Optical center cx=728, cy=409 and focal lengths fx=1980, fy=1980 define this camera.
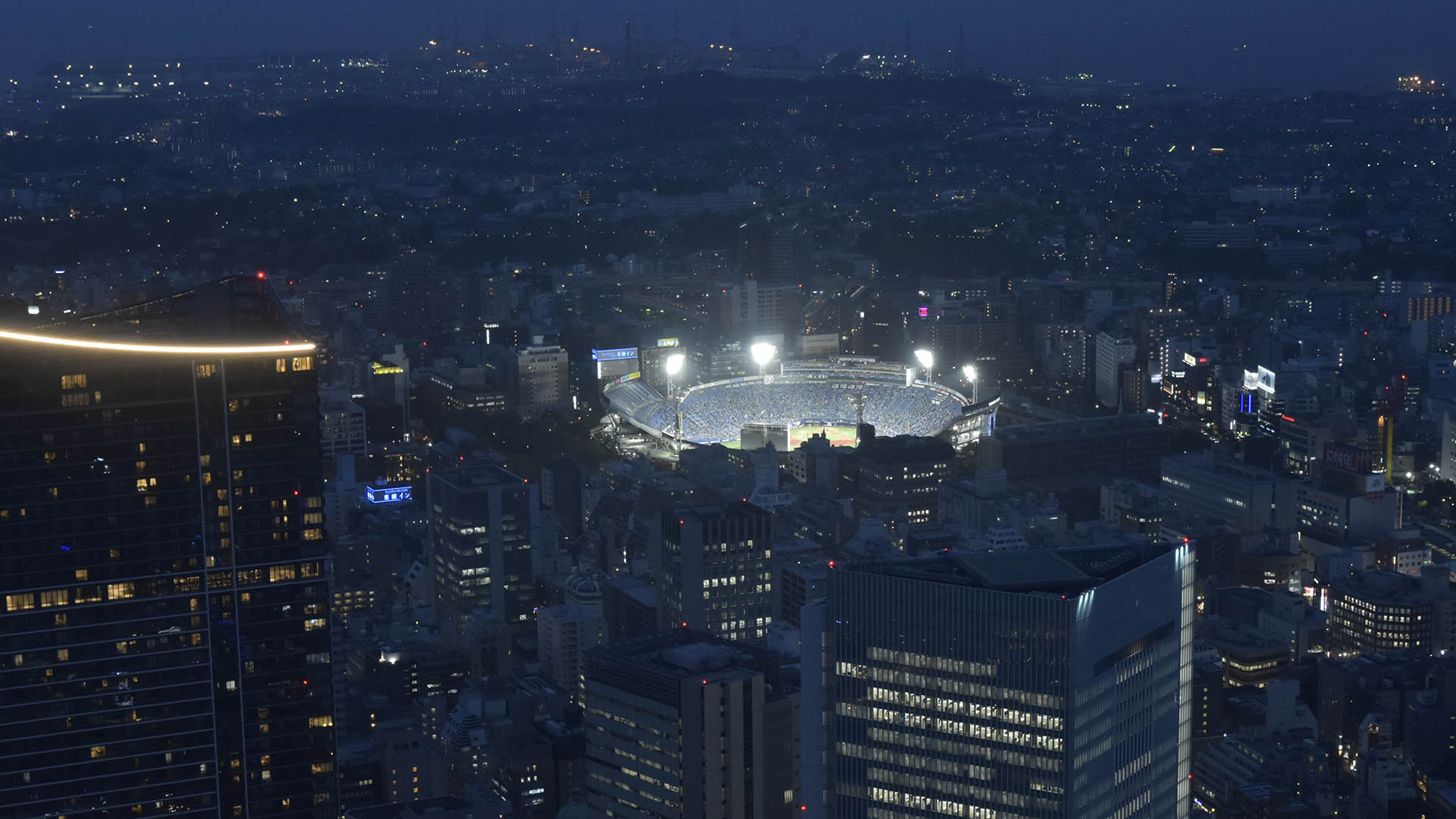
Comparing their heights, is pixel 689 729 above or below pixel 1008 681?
below

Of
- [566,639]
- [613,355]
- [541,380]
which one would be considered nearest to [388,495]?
[541,380]

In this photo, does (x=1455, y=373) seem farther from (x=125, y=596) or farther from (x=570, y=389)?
(x=125, y=596)

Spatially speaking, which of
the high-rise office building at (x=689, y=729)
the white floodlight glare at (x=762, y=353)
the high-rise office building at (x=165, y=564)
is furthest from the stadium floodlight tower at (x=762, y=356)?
the high-rise office building at (x=165, y=564)

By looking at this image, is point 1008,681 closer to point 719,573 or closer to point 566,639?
point 719,573

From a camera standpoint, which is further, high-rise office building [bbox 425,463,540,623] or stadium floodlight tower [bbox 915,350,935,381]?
stadium floodlight tower [bbox 915,350,935,381]

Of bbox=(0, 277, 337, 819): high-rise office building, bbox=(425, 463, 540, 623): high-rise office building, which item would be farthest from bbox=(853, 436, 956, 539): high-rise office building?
bbox=(0, 277, 337, 819): high-rise office building

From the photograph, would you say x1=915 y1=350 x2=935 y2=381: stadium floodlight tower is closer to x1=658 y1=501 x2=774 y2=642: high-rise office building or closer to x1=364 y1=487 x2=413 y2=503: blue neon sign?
x1=364 y1=487 x2=413 y2=503: blue neon sign
